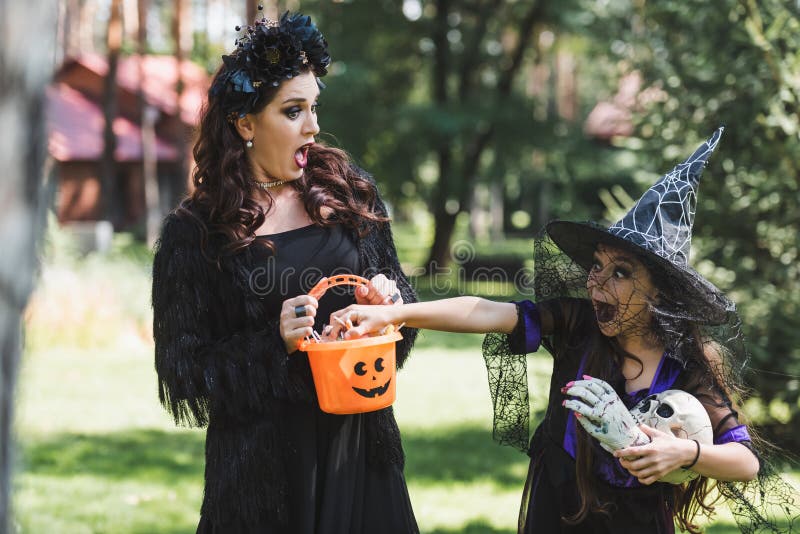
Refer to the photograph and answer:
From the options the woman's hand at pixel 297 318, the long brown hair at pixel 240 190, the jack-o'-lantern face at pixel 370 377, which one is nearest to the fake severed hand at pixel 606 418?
the jack-o'-lantern face at pixel 370 377

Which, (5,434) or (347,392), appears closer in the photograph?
(5,434)

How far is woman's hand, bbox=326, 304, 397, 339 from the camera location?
2.45 metres

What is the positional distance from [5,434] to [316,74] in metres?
1.86

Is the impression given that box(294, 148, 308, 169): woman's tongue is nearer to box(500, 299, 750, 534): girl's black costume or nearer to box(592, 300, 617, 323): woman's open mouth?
box(500, 299, 750, 534): girl's black costume

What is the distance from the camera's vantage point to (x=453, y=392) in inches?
336

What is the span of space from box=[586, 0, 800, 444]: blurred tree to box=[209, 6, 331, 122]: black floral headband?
10.3 ft

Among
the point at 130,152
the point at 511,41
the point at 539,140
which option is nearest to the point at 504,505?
the point at 539,140

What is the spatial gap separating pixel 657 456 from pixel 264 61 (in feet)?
5.20

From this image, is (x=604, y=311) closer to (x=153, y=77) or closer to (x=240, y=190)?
(x=240, y=190)

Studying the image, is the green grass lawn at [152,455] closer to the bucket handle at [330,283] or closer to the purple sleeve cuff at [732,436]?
the bucket handle at [330,283]

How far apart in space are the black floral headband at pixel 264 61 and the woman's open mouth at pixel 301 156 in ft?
0.65

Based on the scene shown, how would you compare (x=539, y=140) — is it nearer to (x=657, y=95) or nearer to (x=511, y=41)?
(x=511, y=41)

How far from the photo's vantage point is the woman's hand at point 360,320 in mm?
2447

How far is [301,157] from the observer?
2756mm
